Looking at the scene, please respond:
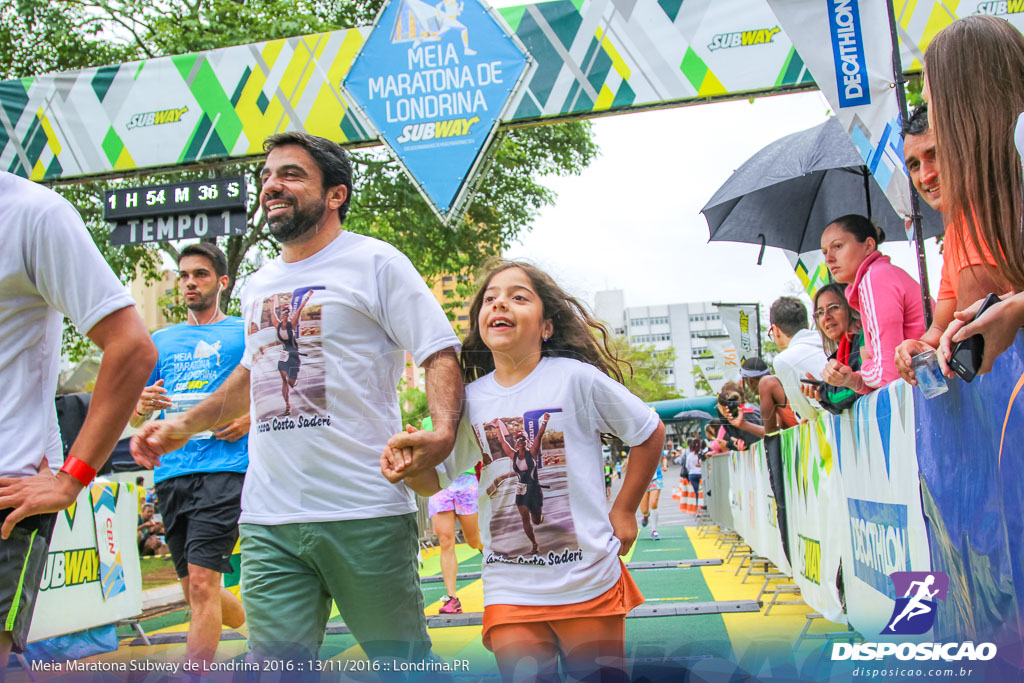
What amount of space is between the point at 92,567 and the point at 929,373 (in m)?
4.25

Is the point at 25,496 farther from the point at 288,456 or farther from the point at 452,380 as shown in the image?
the point at 452,380

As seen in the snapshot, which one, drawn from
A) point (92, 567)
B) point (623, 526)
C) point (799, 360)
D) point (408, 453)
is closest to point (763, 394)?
point (799, 360)

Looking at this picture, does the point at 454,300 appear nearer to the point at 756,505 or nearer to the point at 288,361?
the point at 288,361

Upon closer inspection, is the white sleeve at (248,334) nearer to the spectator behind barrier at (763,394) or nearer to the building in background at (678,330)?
the building in background at (678,330)

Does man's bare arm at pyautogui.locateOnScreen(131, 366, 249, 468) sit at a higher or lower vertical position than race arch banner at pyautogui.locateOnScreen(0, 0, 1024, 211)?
lower

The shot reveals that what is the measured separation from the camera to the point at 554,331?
1.86 m

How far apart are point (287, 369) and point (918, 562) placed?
159 cm

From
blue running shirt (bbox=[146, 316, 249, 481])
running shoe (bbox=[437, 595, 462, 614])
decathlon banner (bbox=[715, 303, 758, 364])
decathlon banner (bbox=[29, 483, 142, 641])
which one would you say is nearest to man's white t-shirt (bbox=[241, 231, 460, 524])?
decathlon banner (bbox=[715, 303, 758, 364])

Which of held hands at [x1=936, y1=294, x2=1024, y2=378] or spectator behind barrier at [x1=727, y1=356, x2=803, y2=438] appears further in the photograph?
spectator behind barrier at [x1=727, y1=356, x2=803, y2=438]

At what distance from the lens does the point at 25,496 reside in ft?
4.86

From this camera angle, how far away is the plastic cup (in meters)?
1.62

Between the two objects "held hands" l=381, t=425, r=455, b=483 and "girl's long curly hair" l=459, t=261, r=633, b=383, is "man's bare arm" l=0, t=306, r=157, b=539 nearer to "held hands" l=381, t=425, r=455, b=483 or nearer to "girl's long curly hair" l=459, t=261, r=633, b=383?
"held hands" l=381, t=425, r=455, b=483

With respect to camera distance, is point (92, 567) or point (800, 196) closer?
point (800, 196)

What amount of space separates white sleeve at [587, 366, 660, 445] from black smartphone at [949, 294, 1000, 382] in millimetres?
573
